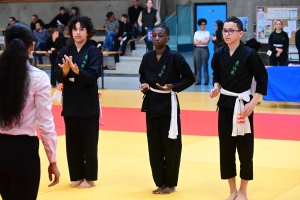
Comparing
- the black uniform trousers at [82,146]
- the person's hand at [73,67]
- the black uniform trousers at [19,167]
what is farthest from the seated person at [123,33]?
the black uniform trousers at [19,167]

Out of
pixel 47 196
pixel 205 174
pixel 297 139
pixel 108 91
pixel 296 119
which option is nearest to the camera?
pixel 47 196

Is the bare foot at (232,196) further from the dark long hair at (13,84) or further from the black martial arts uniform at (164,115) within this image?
the dark long hair at (13,84)

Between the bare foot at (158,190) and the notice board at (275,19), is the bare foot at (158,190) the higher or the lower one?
the lower one

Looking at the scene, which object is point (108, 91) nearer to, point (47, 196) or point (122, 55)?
point (122, 55)

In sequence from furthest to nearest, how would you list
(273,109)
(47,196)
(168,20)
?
(168,20) < (273,109) < (47,196)

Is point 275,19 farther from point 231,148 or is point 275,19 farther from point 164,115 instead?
point 231,148

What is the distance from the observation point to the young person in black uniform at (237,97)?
594 cm

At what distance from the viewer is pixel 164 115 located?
6.50m

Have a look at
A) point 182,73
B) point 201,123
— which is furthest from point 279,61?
point 182,73

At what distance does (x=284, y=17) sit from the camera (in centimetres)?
2114

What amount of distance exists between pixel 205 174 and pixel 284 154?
1.72m

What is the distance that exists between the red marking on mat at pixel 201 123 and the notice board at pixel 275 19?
9147 mm

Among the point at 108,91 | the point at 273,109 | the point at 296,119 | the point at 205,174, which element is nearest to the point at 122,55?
the point at 108,91

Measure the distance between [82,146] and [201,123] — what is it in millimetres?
5140
